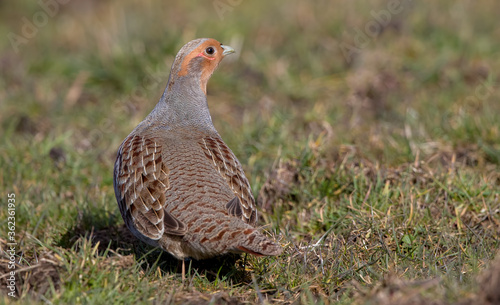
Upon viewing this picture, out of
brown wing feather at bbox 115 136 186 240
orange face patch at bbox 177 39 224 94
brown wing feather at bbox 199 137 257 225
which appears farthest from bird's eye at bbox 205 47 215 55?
brown wing feather at bbox 115 136 186 240

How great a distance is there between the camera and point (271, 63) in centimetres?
856

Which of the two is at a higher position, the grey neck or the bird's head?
the bird's head

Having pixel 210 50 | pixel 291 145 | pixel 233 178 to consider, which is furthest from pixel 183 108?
pixel 291 145

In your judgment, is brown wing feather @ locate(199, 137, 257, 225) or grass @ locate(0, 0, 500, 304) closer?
grass @ locate(0, 0, 500, 304)

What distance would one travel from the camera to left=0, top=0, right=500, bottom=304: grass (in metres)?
3.92

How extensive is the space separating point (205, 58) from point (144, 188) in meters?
1.59

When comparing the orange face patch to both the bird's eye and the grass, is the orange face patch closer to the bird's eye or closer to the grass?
the bird's eye

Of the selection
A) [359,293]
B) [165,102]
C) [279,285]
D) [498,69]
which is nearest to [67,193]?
[165,102]

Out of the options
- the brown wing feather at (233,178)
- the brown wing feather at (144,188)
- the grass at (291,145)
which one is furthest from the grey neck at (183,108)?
the grass at (291,145)

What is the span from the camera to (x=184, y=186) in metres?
4.12

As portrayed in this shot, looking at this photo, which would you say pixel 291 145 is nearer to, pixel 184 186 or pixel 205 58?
pixel 205 58

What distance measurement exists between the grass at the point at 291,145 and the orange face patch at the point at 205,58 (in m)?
1.06

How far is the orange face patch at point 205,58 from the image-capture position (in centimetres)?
521

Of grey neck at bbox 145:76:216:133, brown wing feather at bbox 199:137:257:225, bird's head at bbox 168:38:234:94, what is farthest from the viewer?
bird's head at bbox 168:38:234:94
